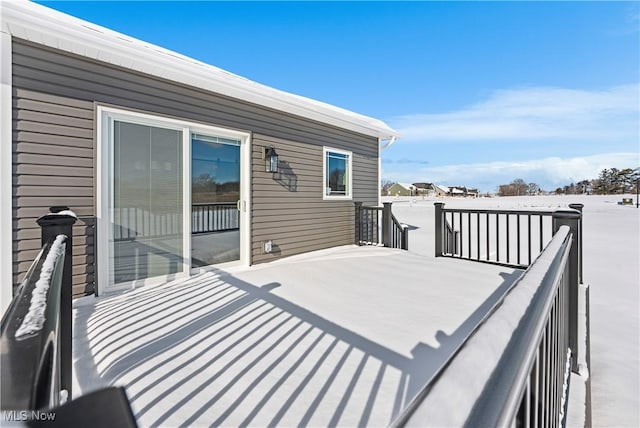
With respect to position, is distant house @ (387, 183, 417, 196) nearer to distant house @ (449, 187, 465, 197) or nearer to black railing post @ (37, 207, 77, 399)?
distant house @ (449, 187, 465, 197)

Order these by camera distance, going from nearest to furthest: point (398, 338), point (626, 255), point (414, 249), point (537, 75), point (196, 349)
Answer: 1. point (196, 349)
2. point (398, 338)
3. point (626, 255)
4. point (414, 249)
5. point (537, 75)

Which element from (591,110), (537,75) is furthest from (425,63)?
(591,110)

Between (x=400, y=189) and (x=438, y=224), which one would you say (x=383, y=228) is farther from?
(x=400, y=189)

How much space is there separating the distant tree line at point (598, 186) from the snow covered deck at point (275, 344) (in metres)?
39.5

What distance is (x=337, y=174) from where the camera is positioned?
6617 mm

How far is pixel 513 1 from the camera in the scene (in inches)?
257

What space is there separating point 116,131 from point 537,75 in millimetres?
11460

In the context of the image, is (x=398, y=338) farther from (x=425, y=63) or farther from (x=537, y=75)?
(x=537, y=75)

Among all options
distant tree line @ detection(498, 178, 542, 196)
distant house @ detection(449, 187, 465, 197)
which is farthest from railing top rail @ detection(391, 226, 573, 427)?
distant house @ detection(449, 187, 465, 197)

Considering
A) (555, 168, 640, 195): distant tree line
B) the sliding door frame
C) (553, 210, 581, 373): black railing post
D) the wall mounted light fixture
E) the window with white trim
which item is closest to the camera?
(553, 210, 581, 373): black railing post

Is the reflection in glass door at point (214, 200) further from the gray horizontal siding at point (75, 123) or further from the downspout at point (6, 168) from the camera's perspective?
the downspout at point (6, 168)

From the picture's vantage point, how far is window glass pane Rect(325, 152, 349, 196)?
6398 mm

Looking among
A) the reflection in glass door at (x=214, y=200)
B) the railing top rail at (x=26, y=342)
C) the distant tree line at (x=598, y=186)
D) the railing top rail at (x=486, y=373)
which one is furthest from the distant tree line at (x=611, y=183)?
the railing top rail at (x=26, y=342)

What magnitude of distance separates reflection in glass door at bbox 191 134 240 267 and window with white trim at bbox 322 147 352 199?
6.64 feet
